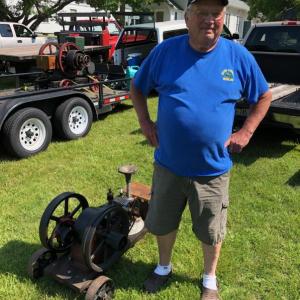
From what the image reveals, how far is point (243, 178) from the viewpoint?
16.1 feet

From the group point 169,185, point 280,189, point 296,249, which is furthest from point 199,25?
point 280,189

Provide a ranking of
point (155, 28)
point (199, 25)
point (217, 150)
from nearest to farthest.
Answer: point (199, 25)
point (217, 150)
point (155, 28)

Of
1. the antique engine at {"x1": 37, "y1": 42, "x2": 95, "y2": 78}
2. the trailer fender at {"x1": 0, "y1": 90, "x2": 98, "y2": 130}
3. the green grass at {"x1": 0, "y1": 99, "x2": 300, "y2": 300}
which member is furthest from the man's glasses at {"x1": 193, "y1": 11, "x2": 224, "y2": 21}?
the antique engine at {"x1": 37, "y1": 42, "x2": 95, "y2": 78}

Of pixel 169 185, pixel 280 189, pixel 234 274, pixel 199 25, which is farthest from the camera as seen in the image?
pixel 280 189

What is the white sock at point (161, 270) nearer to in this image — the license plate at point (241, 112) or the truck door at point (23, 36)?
the license plate at point (241, 112)

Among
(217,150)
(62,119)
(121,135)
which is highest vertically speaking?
(217,150)

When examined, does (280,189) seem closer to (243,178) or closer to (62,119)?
(243,178)

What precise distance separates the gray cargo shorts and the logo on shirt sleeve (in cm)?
60

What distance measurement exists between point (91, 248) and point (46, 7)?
20876mm

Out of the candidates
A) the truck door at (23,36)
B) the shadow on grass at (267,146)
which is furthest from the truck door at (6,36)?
the shadow on grass at (267,146)

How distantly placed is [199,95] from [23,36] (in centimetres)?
1466

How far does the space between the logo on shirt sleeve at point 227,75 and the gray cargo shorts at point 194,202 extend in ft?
1.97

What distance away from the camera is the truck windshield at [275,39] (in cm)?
693

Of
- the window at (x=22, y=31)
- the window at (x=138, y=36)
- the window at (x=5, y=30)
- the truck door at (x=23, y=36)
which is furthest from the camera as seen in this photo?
the window at (x=22, y=31)
